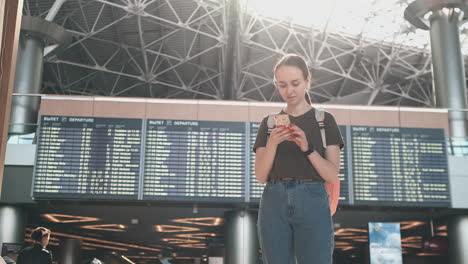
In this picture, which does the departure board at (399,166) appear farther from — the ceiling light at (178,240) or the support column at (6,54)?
the support column at (6,54)

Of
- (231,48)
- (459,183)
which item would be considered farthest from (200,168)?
(231,48)

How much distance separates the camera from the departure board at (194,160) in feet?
28.2

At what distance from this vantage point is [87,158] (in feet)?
28.3

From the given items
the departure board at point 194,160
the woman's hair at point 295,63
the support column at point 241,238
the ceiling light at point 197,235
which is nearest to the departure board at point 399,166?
the support column at point 241,238

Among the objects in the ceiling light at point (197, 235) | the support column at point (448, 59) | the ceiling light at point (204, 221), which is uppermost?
the support column at point (448, 59)

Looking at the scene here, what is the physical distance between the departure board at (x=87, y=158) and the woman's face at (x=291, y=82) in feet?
21.3

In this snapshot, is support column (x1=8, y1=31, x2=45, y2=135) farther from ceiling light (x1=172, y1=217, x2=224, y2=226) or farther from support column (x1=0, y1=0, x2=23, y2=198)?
support column (x1=0, y1=0, x2=23, y2=198)

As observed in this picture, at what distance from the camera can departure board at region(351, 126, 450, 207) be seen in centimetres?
878

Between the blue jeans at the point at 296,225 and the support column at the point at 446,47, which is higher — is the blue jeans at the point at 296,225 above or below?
below

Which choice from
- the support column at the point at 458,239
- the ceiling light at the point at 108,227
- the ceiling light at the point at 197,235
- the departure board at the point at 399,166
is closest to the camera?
the departure board at the point at 399,166

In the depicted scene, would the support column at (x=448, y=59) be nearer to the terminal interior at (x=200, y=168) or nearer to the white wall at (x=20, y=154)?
the terminal interior at (x=200, y=168)

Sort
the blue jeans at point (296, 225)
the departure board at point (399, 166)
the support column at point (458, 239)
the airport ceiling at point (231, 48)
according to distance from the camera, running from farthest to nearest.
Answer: the airport ceiling at point (231, 48)
the support column at point (458, 239)
the departure board at point (399, 166)
the blue jeans at point (296, 225)

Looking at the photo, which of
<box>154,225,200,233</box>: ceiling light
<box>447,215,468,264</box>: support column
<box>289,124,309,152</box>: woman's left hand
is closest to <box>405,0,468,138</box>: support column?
<box>447,215,468,264</box>: support column

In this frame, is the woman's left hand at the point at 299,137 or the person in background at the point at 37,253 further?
the person in background at the point at 37,253
